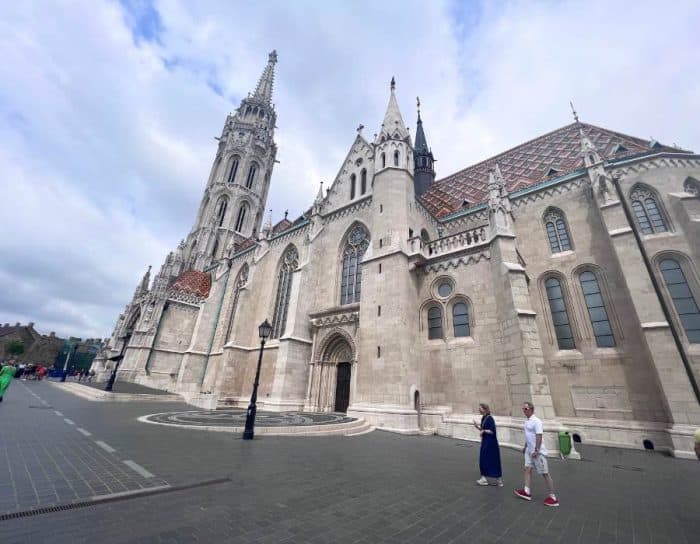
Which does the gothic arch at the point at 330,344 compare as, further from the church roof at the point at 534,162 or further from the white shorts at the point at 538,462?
the white shorts at the point at 538,462

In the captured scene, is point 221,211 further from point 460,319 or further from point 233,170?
point 460,319

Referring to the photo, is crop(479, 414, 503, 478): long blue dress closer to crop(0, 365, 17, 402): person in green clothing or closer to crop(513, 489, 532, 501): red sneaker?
crop(513, 489, 532, 501): red sneaker

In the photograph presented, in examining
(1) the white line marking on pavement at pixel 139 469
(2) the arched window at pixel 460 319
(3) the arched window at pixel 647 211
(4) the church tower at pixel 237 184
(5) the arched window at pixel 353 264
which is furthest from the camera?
(4) the church tower at pixel 237 184

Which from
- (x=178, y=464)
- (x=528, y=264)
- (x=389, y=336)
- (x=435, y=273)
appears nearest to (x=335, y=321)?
(x=389, y=336)

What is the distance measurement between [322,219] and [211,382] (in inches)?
547

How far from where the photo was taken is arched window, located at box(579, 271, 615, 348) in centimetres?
1105

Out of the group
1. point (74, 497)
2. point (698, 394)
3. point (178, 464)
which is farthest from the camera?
point (698, 394)

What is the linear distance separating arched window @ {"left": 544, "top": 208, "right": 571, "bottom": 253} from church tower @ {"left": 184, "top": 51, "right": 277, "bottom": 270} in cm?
3069

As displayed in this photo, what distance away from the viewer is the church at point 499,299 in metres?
9.90

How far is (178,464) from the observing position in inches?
186

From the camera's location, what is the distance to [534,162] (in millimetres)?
17766

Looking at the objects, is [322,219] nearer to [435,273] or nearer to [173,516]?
[435,273]

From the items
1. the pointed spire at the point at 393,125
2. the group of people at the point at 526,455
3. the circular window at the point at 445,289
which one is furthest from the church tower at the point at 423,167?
the group of people at the point at 526,455

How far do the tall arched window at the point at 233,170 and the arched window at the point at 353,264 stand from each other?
30311mm
